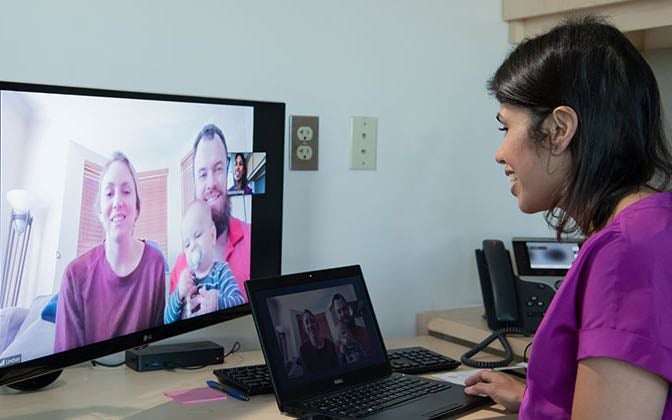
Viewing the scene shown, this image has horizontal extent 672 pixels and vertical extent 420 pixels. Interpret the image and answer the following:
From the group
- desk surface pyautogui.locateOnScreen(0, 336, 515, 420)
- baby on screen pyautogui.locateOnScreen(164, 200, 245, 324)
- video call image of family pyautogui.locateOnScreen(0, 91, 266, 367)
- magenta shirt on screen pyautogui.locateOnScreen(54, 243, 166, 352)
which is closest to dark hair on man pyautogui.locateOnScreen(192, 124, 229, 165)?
video call image of family pyautogui.locateOnScreen(0, 91, 266, 367)

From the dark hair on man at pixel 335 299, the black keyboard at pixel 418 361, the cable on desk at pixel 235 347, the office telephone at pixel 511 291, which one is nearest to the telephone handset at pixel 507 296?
the office telephone at pixel 511 291

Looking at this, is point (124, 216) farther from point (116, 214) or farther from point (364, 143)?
point (364, 143)

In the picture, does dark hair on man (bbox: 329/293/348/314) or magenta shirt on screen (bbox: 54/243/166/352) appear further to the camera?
dark hair on man (bbox: 329/293/348/314)

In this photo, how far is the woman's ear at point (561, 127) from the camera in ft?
3.79

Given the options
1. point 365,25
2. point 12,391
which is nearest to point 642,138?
point 365,25

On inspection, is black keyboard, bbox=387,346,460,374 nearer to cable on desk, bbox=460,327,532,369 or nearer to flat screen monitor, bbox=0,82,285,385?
cable on desk, bbox=460,327,532,369

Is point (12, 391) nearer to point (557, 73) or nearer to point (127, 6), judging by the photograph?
point (127, 6)

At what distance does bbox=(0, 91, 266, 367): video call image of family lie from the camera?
3.99 feet

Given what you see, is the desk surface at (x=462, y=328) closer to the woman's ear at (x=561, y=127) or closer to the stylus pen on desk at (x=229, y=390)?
the stylus pen on desk at (x=229, y=390)

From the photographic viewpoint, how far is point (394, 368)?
1.68m

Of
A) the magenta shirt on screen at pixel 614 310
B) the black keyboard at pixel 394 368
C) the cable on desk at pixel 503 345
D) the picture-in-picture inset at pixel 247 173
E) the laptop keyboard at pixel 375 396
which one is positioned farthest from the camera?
the cable on desk at pixel 503 345

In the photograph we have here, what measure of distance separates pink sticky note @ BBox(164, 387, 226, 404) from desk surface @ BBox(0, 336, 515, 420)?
0.01m

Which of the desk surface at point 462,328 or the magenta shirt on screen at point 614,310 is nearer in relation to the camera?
the magenta shirt on screen at point 614,310

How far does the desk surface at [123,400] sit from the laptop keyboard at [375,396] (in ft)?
0.29
